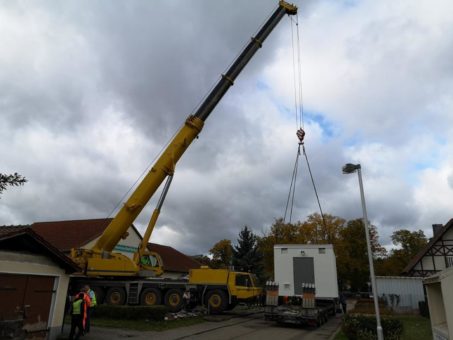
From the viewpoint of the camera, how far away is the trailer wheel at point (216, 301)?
773 inches

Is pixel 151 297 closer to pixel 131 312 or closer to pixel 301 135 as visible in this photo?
pixel 131 312

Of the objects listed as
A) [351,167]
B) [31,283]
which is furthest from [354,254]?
[31,283]

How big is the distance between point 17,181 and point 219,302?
1556 centimetres

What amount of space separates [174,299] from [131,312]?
2.89 metres

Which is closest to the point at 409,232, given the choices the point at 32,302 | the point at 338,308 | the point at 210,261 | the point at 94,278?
the point at 210,261

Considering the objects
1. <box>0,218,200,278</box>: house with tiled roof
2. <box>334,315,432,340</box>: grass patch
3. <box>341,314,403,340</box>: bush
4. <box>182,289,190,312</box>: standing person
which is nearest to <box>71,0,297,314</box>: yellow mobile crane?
<box>182,289,190,312</box>: standing person

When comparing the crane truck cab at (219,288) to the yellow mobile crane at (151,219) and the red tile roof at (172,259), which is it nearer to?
the yellow mobile crane at (151,219)

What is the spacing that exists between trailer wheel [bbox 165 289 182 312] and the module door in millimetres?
5828

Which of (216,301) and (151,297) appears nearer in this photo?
(151,297)

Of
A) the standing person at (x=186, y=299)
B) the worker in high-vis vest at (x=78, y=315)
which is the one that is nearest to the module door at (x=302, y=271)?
the standing person at (x=186, y=299)

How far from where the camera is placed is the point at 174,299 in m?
19.0

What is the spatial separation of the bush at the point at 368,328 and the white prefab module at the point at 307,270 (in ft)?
17.9

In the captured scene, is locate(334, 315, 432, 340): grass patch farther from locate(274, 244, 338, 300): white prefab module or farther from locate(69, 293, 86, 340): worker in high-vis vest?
locate(69, 293, 86, 340): worker in high-vis vest

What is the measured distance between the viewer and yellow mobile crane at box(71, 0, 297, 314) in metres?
17.9
